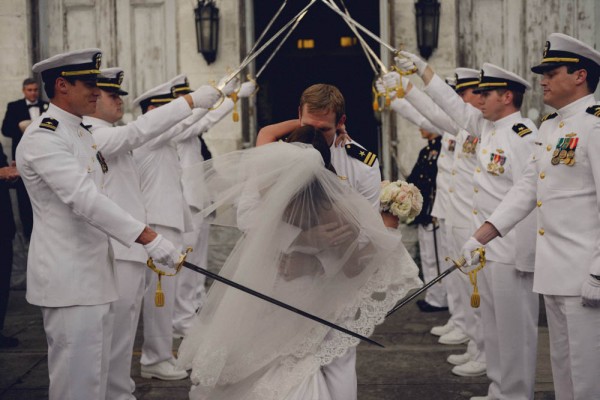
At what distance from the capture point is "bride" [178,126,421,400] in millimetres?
3986

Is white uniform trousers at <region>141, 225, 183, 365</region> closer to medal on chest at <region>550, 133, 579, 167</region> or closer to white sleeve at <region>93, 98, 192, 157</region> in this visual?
white sleeve at <region>93, 98, 192, 157</region>

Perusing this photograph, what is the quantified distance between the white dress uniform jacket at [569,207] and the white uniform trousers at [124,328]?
2706mm

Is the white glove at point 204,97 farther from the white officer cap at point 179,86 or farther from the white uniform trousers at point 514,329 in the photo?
the white uniform trousers at point 514,329

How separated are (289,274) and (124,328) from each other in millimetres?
1906

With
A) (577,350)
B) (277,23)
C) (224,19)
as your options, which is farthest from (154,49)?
(577,350)

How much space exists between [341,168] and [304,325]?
91 cm

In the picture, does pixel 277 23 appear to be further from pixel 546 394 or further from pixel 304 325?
pixel 304 325

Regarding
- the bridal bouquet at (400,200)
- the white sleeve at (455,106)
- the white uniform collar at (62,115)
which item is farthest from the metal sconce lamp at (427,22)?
the white uniform collar at (62,115)

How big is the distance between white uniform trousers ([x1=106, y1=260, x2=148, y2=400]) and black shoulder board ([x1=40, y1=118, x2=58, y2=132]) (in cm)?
139

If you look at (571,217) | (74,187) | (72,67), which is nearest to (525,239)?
(571,217)

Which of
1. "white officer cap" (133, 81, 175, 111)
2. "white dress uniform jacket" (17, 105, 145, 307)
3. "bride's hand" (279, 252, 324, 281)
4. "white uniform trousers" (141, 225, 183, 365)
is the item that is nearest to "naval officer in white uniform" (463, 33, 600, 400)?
"bride's hand" (279, 252, 324, 281)

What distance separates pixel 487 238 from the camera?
4.88 metres

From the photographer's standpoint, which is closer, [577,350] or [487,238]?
[577,350]

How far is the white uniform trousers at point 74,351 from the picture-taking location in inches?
169
